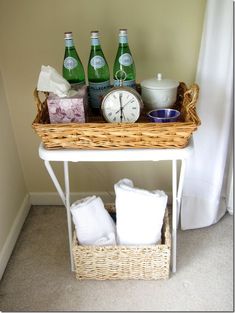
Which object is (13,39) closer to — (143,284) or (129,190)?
(129,190)

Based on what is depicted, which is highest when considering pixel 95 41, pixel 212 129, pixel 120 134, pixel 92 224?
pixel 95 41

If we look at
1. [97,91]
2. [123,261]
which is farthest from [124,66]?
[123,261]

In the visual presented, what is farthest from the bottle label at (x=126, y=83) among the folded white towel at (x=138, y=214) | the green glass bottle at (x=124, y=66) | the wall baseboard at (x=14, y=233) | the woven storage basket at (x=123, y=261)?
the wall baseboard at (x=14, y=233)

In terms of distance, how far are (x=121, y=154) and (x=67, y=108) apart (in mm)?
220

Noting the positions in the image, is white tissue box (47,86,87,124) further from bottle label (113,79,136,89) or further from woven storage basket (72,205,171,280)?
woven storage basket (72,205,171,280)

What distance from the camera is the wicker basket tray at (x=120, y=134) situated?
3.43 ft

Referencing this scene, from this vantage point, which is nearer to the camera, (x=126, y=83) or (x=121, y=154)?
(x=121, y=154)

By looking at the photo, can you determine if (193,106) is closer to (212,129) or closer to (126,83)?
(126,83)

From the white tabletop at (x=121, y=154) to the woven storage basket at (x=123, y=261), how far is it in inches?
14.1

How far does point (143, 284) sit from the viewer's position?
4.40ft

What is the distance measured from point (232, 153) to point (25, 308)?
3.36ft

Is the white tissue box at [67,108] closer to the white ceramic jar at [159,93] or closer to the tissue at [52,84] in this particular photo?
the tissue at [52,84]

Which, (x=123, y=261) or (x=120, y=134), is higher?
(x=120, y=134)

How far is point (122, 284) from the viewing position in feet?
4.42
